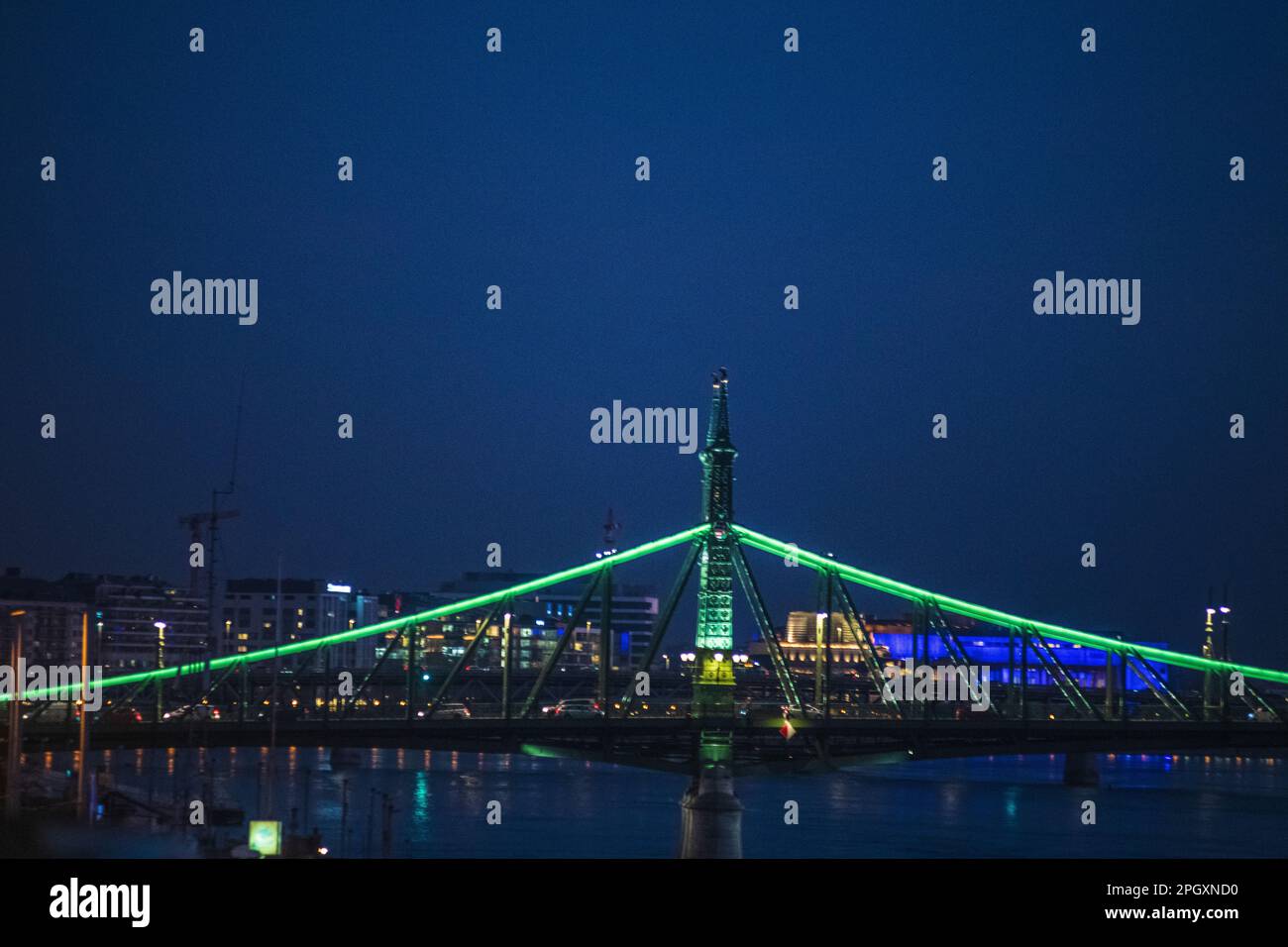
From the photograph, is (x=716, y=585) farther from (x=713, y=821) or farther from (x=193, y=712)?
(x=713, y=821)

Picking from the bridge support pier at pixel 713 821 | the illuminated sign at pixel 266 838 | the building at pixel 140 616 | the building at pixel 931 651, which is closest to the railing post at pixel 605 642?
the bridge support pier at pixel 713 821

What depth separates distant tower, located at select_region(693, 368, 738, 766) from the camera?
64.0 metres

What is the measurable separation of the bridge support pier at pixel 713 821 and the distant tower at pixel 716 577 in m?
27.2

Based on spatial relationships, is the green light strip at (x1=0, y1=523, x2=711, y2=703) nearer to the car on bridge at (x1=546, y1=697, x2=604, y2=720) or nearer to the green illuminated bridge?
the green illuminated bridge

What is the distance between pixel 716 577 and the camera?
232ft

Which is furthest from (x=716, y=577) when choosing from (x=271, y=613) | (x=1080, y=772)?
(x=271, y=613)

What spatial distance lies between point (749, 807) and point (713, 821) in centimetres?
2763

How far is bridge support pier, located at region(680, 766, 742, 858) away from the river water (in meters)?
9.32

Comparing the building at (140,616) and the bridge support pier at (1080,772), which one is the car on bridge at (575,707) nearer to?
the bridge support pier at (1080,772)

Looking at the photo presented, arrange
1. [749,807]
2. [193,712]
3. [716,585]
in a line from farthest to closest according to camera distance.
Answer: [716,585], [193,712], [749,807]

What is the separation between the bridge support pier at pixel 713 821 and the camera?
31859 mm
